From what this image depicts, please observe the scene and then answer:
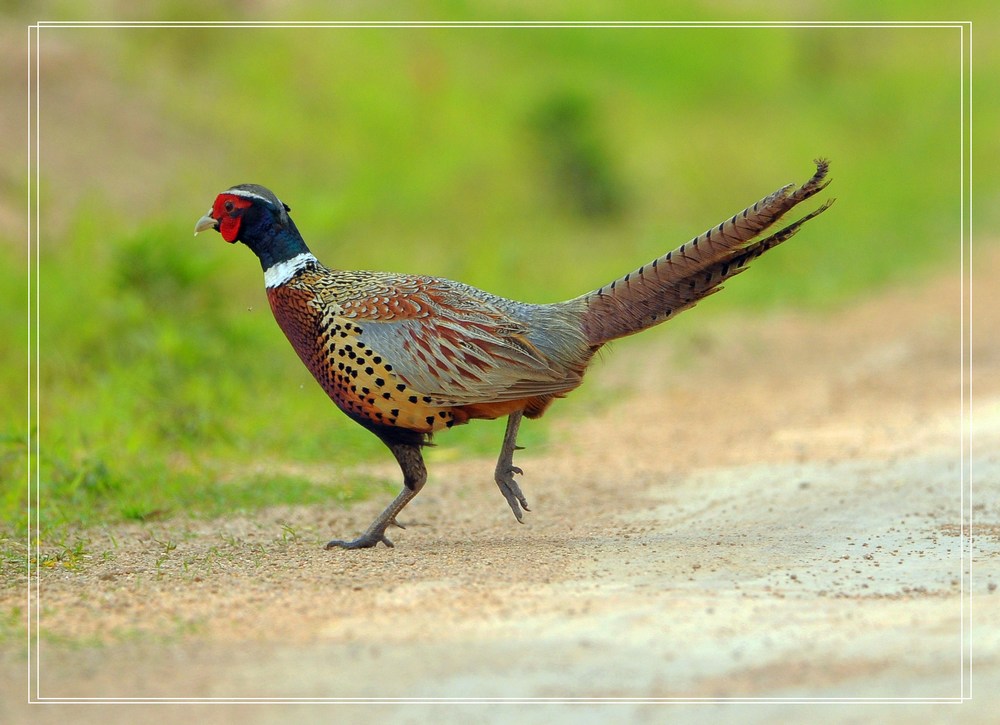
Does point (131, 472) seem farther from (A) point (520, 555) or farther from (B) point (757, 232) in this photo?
(B) point (757, 232)

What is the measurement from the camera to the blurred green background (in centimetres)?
827

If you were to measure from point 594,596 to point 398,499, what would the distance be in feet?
4.88

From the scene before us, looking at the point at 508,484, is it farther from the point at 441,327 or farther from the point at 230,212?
the point at 230,212

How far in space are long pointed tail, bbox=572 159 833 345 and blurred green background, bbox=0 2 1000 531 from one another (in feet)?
7.06

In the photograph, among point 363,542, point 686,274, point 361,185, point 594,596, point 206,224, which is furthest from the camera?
point 361,185

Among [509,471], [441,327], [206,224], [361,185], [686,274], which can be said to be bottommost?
[509,471]

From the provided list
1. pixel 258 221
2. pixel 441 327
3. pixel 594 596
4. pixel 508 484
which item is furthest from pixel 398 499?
pixel 594 596

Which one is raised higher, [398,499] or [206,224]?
[206,224]

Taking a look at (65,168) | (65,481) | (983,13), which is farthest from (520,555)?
(983,13)

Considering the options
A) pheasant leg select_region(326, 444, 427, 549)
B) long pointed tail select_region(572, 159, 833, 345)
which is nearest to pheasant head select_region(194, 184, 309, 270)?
pheasant leg select_region(326, 444, 427, 549)

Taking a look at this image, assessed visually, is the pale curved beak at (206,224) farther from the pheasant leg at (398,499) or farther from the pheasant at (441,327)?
the pheasant leg at (398,499)

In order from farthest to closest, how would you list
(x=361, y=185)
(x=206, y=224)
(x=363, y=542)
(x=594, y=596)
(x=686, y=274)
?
1. (x=361, y=185)
2. (x=206, y=224)
3. (x=363, y=542)
4. (x=686, y=274)
5. (x=594, y=596)

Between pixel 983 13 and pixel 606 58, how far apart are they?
12.2m

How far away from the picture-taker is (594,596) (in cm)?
429
